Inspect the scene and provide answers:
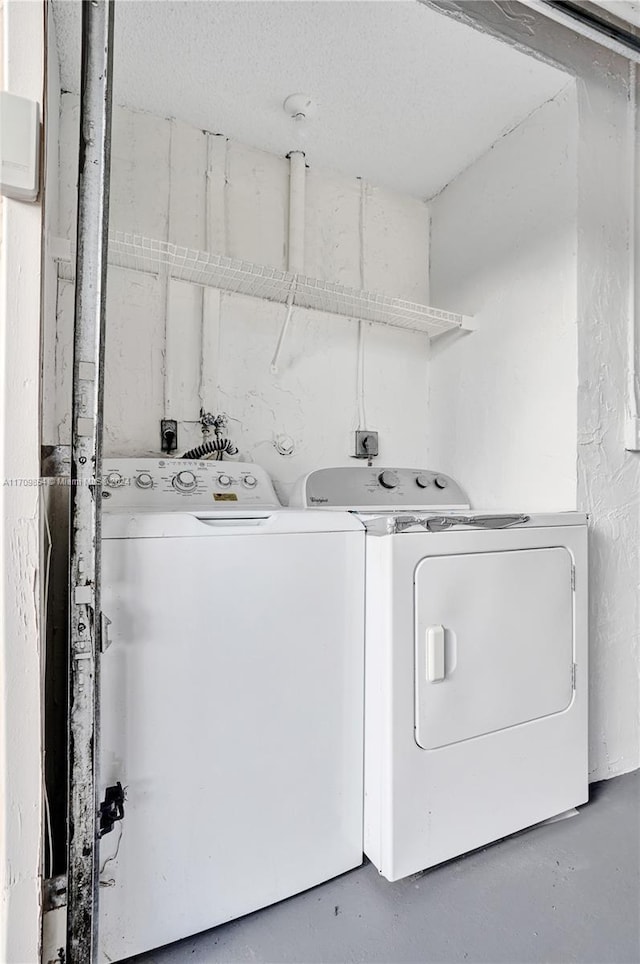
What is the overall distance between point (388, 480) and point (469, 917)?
1231 millimetres

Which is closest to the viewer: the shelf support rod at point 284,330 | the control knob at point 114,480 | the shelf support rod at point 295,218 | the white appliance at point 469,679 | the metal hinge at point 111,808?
the metal hinge at point 111,808

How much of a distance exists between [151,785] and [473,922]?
0.83 metres

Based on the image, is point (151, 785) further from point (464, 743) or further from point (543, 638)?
point (543, 638)

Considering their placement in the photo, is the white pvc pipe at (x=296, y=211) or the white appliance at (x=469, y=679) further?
the white pvc pipe at (x=296, y=211)

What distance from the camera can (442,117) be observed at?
1798 mm

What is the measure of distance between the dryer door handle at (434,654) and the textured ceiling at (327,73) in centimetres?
177

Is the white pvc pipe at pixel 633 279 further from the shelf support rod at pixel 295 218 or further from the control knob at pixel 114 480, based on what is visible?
the control knob at pixel 114 480

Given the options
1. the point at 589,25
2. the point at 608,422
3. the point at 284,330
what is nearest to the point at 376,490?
the point at 284,330

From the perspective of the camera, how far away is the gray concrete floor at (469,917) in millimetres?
1050

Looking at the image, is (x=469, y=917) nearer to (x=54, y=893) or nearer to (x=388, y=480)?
(x=54, y=893)

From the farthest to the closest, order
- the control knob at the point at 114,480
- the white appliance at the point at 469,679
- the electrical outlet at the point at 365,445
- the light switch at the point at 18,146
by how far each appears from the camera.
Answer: the electrical outlet at the point at 365,445 < the control knob at the point at 114,480 < the white appliance at the point at 469,679 < the light switch at the point at 18,146

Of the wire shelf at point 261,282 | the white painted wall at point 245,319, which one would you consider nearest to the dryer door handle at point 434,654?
the white painted wall at point 245,319

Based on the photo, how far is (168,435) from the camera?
1.74 metres

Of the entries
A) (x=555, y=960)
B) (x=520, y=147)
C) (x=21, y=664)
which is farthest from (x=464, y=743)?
(x=520, y=147)
